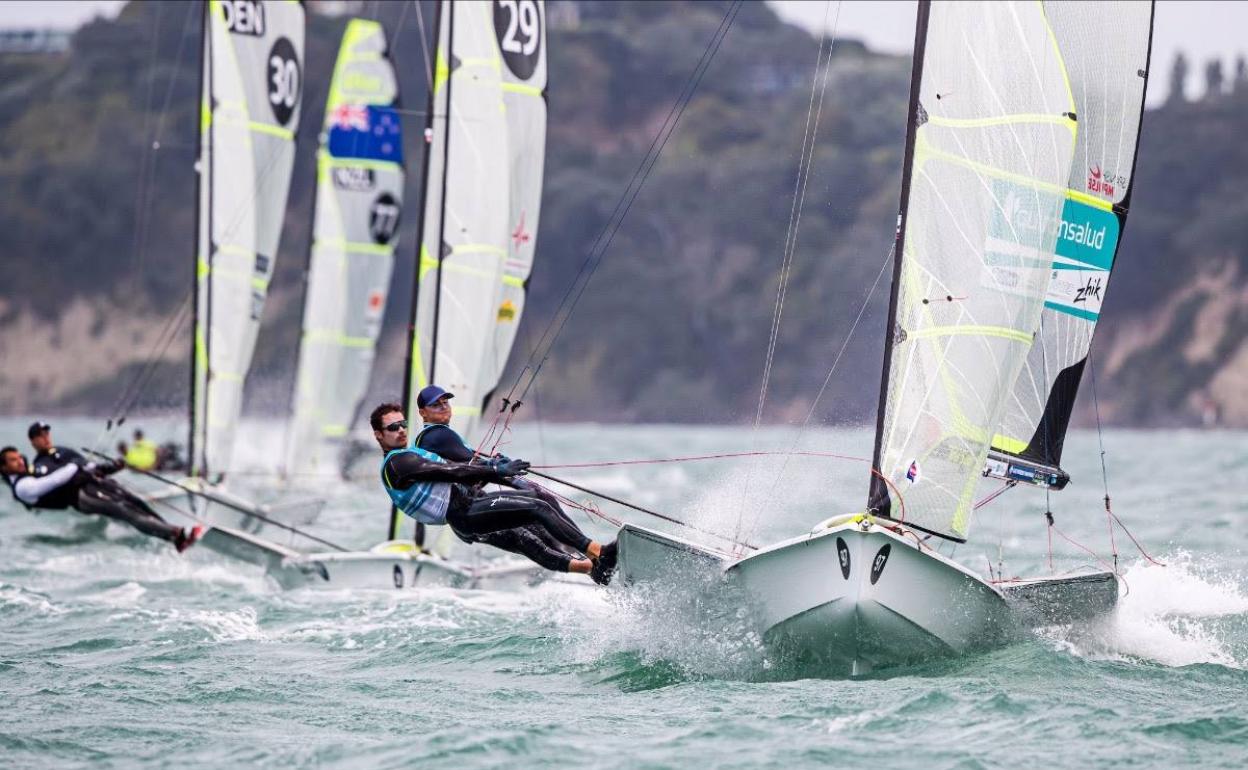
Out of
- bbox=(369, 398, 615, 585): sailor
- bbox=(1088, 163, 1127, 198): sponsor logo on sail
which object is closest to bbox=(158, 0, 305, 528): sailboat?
bbox=(369, 398, 615, 585): sailor

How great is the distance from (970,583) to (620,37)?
92.6 meters

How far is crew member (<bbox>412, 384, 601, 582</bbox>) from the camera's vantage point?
431 inches

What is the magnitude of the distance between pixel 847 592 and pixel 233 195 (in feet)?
47.6

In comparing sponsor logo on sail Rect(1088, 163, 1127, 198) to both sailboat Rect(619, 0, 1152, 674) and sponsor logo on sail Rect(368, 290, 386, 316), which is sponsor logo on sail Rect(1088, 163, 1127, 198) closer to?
sailboat Rect(619, 0, 1152, 674)

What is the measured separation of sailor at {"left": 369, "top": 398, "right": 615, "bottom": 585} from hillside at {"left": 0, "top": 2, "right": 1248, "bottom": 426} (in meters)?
65.0

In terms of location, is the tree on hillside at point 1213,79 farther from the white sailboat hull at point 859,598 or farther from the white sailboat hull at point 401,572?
the white sailboat hull at point 859,598

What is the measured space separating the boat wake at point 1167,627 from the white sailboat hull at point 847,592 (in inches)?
34.6

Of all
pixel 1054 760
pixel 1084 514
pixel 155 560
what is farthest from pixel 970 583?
pixel 1084 514

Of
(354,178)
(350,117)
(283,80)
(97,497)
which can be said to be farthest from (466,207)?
(350,117)

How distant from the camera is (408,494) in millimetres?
10914

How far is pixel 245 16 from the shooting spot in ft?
74.6

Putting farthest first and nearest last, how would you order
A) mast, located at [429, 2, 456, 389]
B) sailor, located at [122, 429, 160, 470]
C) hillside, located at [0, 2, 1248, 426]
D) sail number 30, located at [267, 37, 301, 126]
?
hillside, located at [0, 2, 1248, 426] → sail number 30, located at [267, 37, 301, 126] → sailor, located at [122, 429, 160, 470] → mast, located at [429, 2, 456, 389]

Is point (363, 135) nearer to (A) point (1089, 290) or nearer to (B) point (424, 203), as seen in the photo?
(B) point (424, 203)

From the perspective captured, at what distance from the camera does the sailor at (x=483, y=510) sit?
10766 millimetres
